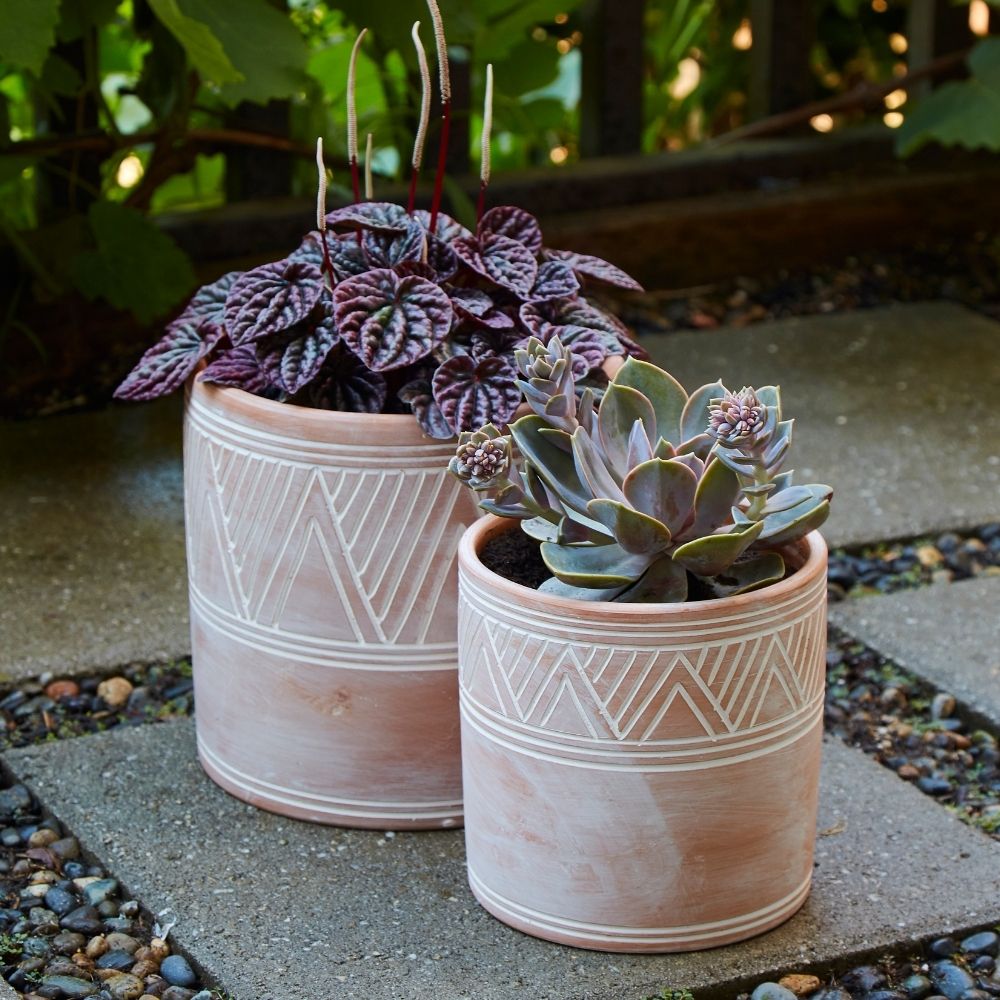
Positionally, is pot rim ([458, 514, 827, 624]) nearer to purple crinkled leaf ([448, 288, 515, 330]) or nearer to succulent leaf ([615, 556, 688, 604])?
succulent leaf ([615, 556, 688, 604])

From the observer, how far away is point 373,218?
5.89ft

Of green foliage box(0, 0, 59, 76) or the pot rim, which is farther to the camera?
green foliage box(0, 0, 59, 76)

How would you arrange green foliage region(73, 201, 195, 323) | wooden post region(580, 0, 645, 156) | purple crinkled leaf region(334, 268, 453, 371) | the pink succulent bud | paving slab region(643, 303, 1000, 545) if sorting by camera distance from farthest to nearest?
wooden post region(580, 0, 645, 156) < green foliage region(73, 201, 195, 323) < paving slab region(643, 303, 1000, 545) < purple crinkled leaf region(334, 268, 453, 371) < the pink succulent bud

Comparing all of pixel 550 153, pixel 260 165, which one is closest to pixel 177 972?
pixel 260 165

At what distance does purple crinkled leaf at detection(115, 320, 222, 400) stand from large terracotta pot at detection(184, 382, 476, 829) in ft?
0.11

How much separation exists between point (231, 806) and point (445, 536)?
421 millimetres

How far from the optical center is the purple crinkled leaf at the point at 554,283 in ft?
5.80

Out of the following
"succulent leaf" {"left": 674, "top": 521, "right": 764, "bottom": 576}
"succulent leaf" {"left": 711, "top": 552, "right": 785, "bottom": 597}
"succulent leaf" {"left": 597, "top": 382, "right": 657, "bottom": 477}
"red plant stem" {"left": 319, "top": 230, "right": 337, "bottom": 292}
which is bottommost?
"succulent leaf" {"left": 711, "top": 552, "right": 785, "bottom": 597}

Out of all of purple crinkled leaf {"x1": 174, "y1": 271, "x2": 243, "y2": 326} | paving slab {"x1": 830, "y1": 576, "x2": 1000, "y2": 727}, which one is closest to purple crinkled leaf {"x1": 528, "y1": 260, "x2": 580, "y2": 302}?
purple crinkled leaf {"x1": 174, "y1": 271, "x2": 243, "y2": 326}

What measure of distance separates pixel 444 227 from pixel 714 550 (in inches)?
23.1

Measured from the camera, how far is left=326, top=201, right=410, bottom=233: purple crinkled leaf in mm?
1773

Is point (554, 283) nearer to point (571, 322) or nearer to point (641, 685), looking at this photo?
point (571, 322)

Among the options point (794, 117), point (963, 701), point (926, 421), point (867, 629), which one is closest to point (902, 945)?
point (963, 701)

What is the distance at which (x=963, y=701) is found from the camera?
2090 mm
